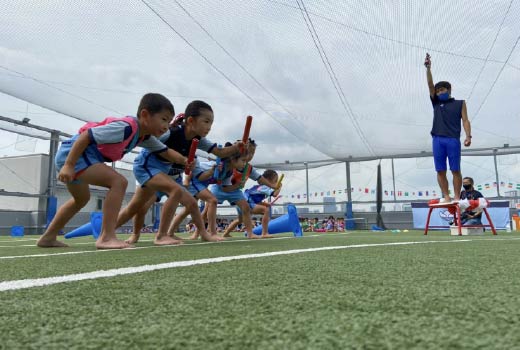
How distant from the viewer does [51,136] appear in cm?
1132

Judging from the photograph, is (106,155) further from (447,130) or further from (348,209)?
(348,209)

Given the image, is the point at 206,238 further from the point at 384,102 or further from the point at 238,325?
the point at 384,102

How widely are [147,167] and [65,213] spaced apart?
0.66 metres

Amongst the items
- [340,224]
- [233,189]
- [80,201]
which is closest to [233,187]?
[233,189]

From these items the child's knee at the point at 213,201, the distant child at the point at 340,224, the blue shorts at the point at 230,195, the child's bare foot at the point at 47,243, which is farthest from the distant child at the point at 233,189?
the distant child at the point at 340,224

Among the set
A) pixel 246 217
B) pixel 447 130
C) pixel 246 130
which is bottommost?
pixel 246 217

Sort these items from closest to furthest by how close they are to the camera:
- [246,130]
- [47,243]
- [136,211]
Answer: [47,243]
[246,130]
[136,211]

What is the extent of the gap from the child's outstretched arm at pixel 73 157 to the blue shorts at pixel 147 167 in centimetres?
78

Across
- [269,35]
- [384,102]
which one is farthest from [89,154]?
[384,102]

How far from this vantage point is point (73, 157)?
2.16 metres

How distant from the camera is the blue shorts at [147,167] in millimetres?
2949

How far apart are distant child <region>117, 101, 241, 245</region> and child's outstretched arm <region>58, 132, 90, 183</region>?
30.6 inches

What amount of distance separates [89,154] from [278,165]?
1304 centimetres

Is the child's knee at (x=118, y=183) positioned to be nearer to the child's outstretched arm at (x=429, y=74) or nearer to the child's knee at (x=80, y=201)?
the child's knee at (x=80, y=201)
